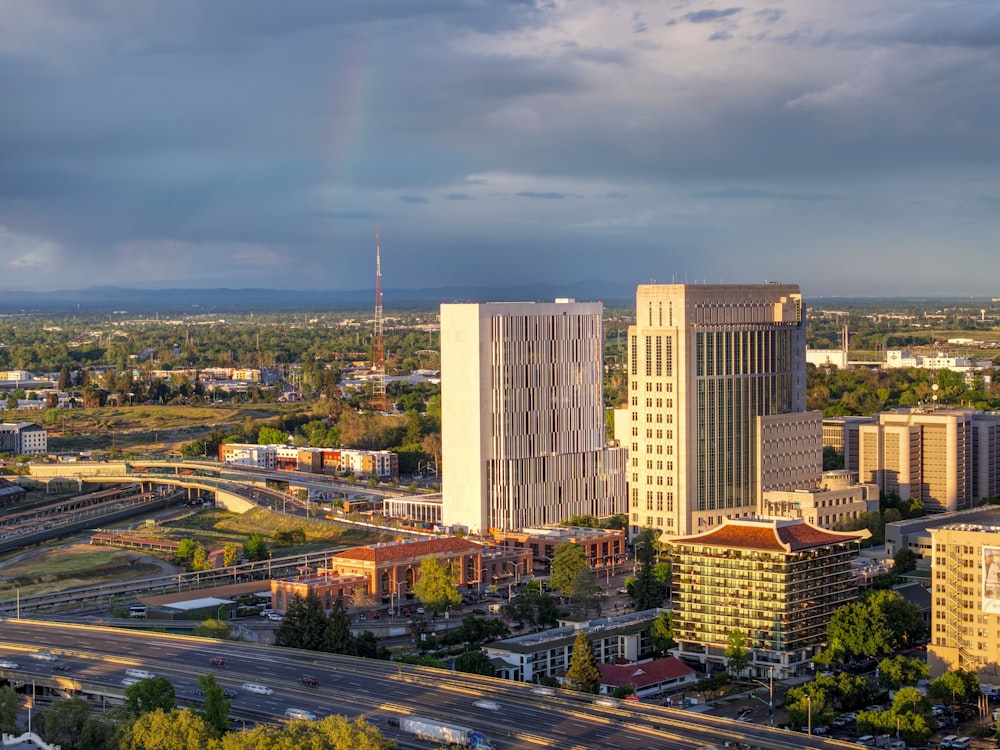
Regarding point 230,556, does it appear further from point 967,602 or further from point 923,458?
point 923,458

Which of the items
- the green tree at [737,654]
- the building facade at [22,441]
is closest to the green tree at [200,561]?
the green tree at [737,654]

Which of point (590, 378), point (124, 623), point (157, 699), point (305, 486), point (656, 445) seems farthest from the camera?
point (305, 486)

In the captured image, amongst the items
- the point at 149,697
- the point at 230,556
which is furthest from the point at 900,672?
the point at 230,556

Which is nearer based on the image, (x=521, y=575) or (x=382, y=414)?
(x=521, y=575)

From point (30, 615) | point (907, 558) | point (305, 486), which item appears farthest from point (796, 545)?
point (305, 486)

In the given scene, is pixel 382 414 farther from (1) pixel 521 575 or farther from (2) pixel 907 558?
(2) pixel 907 558

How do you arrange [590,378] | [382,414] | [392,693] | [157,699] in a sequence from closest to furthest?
1. [157,699]
2. [392,693]
3. [590,378]
4. [382,414]

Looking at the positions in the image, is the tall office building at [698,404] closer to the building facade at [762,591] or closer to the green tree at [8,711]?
the building facade at [762,591]
